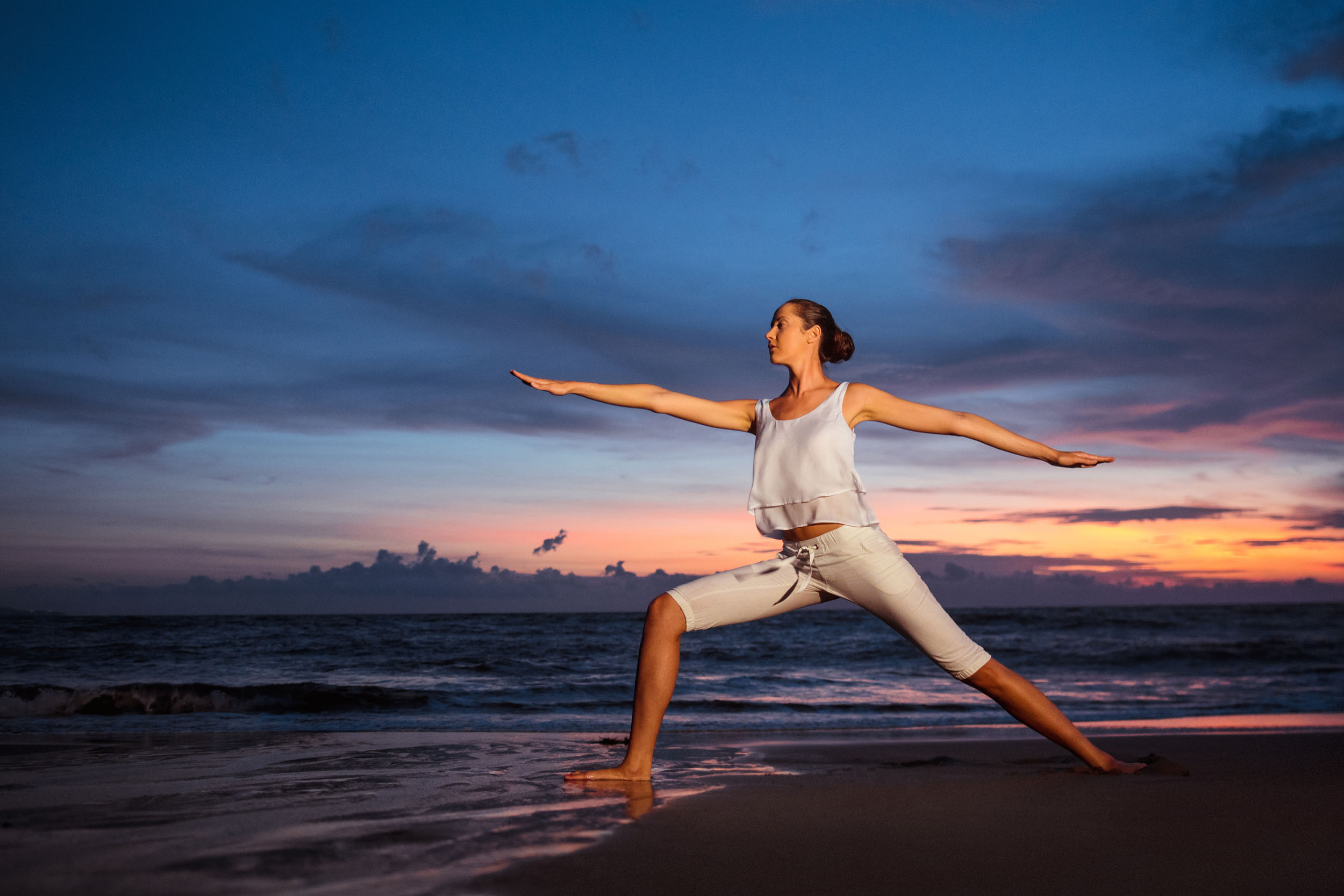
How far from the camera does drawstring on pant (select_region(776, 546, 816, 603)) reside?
3949mm

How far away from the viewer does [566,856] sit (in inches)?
104

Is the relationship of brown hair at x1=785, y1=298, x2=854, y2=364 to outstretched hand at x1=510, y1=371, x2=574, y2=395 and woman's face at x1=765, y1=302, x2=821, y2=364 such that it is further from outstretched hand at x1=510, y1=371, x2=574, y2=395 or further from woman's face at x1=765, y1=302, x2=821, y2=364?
outstretched hand at x1=510, y1=371, x2=574, y2=395

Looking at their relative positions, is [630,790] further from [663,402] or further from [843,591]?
[663,402]

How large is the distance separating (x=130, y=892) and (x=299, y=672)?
14.1 m

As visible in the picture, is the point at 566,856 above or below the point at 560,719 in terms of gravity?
above

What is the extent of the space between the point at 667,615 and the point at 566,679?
38.1 ft

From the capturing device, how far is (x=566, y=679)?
1502cm

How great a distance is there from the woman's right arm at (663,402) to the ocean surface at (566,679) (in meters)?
4.53

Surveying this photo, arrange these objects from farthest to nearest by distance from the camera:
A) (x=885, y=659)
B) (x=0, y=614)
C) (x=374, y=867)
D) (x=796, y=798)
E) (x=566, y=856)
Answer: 1. (x=0, y=614)
2. (x=885, y=659)
3. (x=796, y=798)
4. (x=566, y=856)
5. (x=374, y=867)

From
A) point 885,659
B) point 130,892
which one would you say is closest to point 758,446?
point 130,892

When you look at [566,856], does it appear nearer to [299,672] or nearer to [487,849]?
[487,849]

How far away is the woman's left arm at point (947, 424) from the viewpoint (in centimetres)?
388

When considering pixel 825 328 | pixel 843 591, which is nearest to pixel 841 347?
pixel 825 328

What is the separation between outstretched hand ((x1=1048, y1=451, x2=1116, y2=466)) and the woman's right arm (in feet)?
4.39
